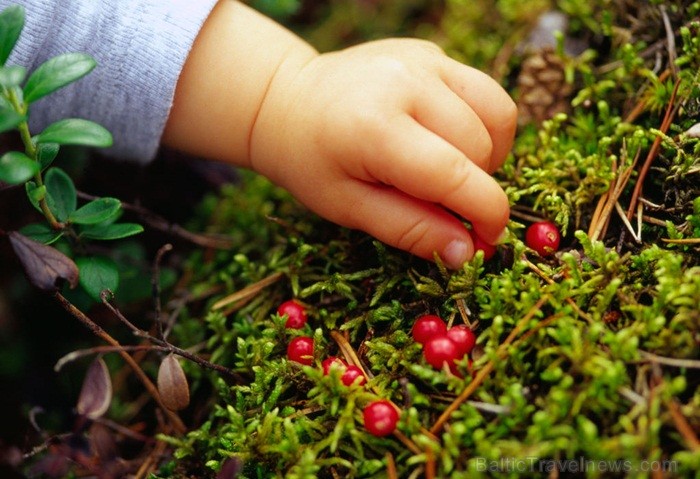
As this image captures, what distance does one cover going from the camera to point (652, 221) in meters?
2.10

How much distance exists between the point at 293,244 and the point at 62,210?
0.86 m

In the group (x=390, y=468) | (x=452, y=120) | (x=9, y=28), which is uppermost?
(x=9, y=28)

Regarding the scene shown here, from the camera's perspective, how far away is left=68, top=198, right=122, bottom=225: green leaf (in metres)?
2.03

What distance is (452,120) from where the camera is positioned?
200 cm

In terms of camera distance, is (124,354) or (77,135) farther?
(124,354)

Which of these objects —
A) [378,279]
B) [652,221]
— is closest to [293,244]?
[378,279]

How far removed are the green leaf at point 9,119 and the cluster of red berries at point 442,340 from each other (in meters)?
1.28

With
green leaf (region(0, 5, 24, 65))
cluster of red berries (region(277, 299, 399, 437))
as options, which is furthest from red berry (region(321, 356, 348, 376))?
green leaf (region(0, 5, 24, 65))

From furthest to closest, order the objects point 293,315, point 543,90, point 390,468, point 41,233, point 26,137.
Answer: point 543,90, point 293,315, point 41,233, point 26,137, point 390,468

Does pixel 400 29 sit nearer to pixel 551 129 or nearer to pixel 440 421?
pixel 551 129

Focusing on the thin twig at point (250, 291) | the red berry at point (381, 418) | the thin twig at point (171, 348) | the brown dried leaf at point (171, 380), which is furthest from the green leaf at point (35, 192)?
the red berry at point (381, 418)

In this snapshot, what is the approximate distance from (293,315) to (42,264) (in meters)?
0.82

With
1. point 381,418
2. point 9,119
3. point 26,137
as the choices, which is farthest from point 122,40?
point 381,418

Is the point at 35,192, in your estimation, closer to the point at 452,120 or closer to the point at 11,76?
the point at 11,76
